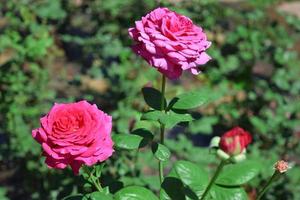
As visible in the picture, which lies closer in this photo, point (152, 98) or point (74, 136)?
point (74, 136)

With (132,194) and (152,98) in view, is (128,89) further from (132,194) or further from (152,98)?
(132,194)

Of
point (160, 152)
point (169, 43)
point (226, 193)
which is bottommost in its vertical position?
point (226, 193)

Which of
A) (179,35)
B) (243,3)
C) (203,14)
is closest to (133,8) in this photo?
(203,14)

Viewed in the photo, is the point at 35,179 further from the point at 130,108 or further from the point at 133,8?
the point at 133,8

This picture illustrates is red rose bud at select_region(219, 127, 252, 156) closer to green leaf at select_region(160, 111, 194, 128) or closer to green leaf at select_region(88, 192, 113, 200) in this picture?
green leaf at select_region(160, 111, 194, 128)

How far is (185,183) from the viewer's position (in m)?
1.12

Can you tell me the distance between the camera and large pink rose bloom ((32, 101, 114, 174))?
90 cm

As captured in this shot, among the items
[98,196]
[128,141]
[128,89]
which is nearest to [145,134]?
[128,141]

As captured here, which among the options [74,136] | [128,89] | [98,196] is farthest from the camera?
[128,89]

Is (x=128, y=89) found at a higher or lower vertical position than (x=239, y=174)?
lower

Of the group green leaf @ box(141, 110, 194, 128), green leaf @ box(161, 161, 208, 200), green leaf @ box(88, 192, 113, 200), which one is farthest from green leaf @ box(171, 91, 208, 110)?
green leaf @ box(88, 192, 113, 200)

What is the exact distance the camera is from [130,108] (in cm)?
199

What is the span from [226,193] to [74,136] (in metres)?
0.38

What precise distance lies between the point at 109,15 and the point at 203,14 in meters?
0.44
